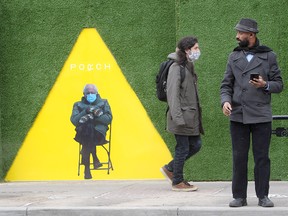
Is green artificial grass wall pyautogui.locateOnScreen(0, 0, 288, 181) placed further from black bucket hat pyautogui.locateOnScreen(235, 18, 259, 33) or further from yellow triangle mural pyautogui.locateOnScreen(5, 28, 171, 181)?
black bucket hat pyautogui.locateOnScreen(235, 18, 259, 33)

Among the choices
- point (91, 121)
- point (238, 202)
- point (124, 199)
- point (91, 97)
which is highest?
point (91, 97)

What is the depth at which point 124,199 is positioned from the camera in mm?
8656

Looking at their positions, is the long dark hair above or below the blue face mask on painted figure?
above

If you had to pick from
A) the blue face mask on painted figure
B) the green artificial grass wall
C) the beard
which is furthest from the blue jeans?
the blue face mask on painted figure

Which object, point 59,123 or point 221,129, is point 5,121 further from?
point 221,129

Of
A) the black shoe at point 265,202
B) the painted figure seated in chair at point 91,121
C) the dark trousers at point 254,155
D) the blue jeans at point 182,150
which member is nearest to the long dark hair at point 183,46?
the blue jeans at point 182,150

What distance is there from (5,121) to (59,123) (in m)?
0.78

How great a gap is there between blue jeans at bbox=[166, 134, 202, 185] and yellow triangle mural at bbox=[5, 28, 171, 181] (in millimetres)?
1255

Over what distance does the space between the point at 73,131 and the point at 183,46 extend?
249 centimetres

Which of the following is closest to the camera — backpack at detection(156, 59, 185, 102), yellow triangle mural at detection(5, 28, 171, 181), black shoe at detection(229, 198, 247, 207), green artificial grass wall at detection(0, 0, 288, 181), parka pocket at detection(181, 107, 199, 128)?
black shoe at detection(229, 198, 247, 207)

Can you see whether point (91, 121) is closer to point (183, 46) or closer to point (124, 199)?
point (183, 46)

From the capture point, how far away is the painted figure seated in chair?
35.2ft

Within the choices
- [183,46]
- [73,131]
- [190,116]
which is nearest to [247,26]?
[183,46]

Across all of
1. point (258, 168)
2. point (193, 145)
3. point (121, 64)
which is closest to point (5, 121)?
point (121, 64)
